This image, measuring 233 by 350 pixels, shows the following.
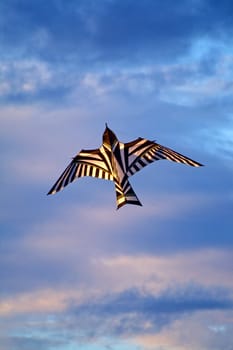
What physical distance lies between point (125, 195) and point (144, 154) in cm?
645

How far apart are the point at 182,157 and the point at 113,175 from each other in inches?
246

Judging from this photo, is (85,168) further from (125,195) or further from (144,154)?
(125,195)

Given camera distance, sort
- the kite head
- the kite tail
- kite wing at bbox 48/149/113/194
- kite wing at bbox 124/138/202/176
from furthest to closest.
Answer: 1. kite wing at bbox 48/149/113/194
2. the kite head
3. kite wing at bbox 124/138/202/176
4. the kite tail

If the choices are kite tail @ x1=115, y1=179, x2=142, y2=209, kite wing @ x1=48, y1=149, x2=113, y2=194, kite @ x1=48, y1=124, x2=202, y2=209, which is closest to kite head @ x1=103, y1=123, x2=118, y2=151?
kite @ x1=48, y1=124, x2=202, y2=209

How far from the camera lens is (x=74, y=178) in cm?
5769

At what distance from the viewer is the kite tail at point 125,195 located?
50719mm

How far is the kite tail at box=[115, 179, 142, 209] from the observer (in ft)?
166

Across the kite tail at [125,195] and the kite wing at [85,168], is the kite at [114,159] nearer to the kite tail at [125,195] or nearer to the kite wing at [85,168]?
the kite wing at [85,168]

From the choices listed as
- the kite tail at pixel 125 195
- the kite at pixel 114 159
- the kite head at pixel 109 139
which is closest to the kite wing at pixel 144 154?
the kite at pixel 114 159

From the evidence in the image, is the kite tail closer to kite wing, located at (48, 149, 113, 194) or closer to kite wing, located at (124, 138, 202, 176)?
kite wing, located at (124, 138, 202, 176)

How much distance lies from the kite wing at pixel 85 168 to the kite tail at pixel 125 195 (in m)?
3.28

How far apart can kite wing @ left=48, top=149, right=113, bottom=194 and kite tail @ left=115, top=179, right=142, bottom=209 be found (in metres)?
3.28

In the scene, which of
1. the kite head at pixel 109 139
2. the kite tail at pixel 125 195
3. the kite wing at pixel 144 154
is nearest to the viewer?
Answer: the kite tail at pixel 125 195

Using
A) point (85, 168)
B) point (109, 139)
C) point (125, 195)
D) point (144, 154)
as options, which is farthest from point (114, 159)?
point (125, 195)
